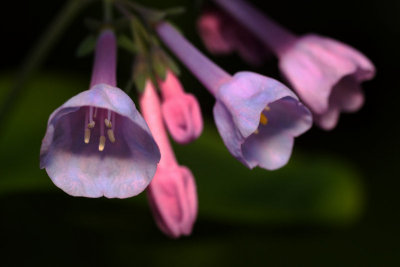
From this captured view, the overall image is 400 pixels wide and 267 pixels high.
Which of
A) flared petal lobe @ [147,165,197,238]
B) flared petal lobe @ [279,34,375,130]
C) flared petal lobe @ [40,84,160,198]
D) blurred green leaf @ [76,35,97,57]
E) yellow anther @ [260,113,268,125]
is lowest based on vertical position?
flared petal lobe @ [147,165,197,238]

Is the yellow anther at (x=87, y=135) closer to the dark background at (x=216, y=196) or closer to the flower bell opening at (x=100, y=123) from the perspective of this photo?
the flower bell opening at (x=100, y=123)

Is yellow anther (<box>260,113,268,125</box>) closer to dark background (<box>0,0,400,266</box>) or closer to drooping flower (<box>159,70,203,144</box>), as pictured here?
A: drooping flower (<box>159,70,203,144</box>)

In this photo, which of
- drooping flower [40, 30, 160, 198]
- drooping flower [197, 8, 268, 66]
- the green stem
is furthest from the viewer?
drooping flower [197, 8, 268, 66]

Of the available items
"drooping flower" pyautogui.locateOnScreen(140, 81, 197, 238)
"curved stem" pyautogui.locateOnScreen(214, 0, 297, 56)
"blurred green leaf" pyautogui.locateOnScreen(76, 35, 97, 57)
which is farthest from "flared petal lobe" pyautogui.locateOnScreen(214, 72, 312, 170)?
"blurred green leaf" pyautogui.locateOnScreen(76, 35, 97, 57)

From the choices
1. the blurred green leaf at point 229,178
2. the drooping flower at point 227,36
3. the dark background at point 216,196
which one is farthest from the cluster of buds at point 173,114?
the blurred green leaf at point 229,178

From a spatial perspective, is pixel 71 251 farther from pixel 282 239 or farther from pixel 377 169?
pixel 377 169

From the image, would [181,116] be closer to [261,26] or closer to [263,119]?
[263,119]

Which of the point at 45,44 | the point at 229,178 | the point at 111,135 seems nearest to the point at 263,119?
the point at 111,135
